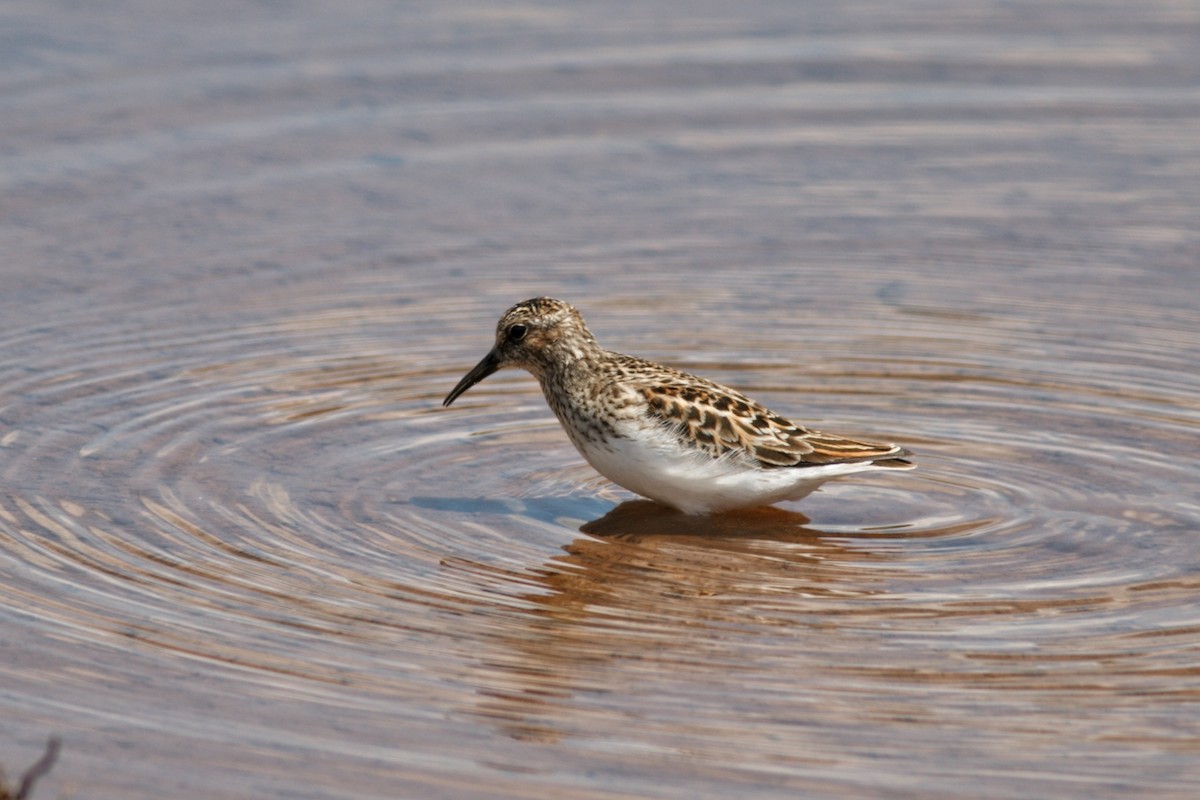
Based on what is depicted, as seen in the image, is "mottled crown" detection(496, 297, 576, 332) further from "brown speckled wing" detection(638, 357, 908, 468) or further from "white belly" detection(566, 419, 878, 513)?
"white belly" detection(566, 419, 878, 513)

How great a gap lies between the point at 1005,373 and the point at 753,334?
1806 millimetres

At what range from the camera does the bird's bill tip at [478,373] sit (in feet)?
39.6

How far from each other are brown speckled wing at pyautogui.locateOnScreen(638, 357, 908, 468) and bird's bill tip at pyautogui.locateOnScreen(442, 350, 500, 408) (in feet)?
3.44

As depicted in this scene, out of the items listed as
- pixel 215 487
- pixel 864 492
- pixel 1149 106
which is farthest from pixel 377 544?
pixel 1149 106

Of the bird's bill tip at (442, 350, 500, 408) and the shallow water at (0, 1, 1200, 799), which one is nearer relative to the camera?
the shallow water at (0, 1, 1200, 799)

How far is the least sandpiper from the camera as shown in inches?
440

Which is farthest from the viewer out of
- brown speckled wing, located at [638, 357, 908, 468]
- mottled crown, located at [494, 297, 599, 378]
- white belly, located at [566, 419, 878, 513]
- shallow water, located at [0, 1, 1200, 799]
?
mottled crown, located at [494, 297, 599, 378]

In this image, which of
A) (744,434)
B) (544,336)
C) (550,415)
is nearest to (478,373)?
(544,336)

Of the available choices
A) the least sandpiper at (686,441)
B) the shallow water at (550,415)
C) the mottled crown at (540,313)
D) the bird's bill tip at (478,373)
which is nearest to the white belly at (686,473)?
the least sandpiper at (686,441)

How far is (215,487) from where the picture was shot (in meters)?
11.5

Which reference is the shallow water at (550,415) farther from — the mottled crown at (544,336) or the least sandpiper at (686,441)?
the mottled crown at (544,336)

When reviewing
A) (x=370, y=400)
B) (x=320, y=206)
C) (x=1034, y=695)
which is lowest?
(x=1034, y=695)

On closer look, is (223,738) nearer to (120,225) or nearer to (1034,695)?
(1034,695)

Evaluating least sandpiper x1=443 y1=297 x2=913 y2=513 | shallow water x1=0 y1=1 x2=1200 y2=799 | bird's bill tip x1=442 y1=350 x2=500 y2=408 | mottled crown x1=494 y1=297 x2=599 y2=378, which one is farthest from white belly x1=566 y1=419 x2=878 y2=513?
bird's bill tip x1=442 y1=350 x2=500 y2=408
